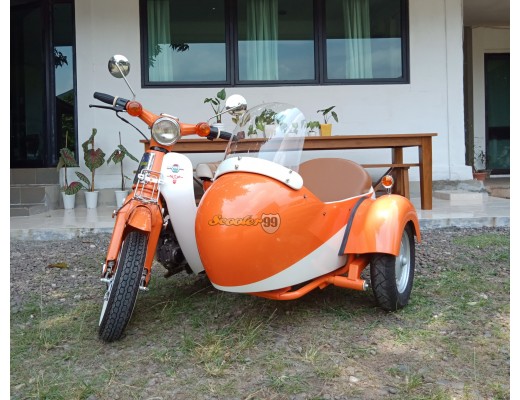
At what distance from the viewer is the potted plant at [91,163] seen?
20.9 feet

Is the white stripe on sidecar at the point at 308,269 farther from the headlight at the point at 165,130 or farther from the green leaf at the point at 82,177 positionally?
the green leaf at the point at 82,177

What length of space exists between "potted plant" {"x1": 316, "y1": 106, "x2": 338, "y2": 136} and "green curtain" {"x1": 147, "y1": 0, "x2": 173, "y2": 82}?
216 cm

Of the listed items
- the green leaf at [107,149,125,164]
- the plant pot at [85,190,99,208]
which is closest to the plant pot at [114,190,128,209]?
the plant pot at [85,190,99,208]

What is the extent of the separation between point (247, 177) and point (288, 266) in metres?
0.44

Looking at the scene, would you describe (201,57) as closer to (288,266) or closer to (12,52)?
(12,52)

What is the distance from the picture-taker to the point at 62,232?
493cm

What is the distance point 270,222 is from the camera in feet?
7.16

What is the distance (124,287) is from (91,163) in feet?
14.8

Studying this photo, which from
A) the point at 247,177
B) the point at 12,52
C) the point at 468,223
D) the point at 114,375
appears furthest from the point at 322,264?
the point at 12,52

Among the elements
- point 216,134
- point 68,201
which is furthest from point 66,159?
point 216,134

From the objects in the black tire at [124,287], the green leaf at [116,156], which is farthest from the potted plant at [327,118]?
the black tire at [124,287]

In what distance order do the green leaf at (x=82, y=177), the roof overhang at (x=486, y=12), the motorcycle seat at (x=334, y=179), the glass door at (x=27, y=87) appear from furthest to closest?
the roof overhang at (x=486, y=12)
the glass door at (x=27, y=87)
the green leaf at (x=82, y=177)
the motorcycle seat at (x=334, y=179)

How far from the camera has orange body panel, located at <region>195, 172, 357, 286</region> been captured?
7.09 feet

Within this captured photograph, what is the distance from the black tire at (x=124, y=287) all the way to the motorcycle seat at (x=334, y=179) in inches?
40.7
